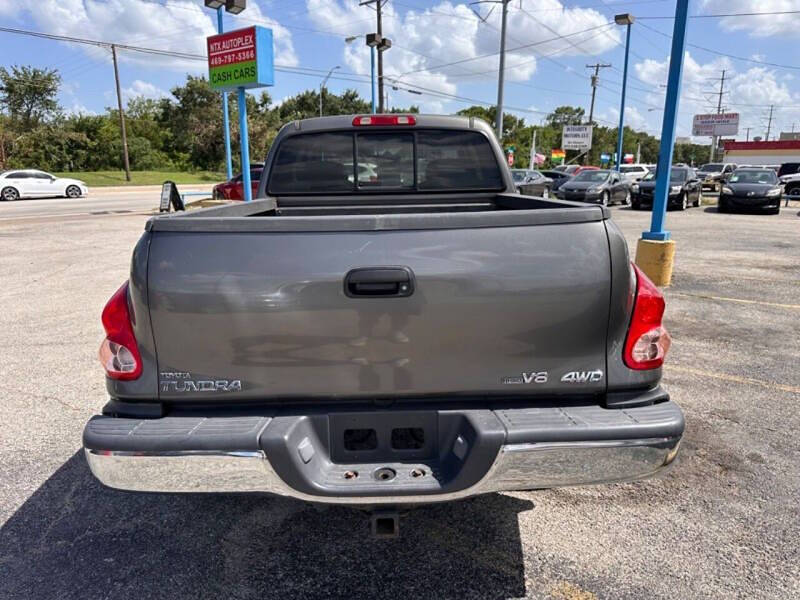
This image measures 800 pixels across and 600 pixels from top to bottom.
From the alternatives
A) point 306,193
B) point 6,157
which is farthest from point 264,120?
point 306,193

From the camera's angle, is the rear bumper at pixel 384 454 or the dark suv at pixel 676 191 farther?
the dark suv at pixel 676 191

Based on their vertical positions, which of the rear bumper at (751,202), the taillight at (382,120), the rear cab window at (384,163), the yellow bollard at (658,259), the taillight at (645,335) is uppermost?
the taillight at (382,120)

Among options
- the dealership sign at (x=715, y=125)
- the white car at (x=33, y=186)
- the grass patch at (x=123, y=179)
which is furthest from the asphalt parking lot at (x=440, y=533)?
the dealership sign at (x=715, y=125)

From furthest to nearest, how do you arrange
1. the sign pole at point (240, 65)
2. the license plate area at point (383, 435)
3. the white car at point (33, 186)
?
the white car at point (33, 186), the sign pole at point (240, 65), the license plate area at point (383, 435)

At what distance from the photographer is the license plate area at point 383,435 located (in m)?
2.20

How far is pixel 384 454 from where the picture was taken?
223cm

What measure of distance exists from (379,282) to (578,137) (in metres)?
56.0

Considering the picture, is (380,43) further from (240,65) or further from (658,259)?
(658,259)

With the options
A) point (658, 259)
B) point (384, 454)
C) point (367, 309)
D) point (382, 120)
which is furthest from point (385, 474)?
point (658, 259)

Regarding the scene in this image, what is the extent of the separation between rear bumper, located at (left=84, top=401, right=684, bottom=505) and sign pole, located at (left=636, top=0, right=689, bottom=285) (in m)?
6.59

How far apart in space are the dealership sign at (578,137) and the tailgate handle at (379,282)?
5551cm

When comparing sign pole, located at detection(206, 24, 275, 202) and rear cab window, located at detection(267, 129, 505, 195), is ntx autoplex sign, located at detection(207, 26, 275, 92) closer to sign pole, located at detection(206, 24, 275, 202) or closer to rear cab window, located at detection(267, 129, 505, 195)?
sign pole, located at detection(206, 24, 275, 202)

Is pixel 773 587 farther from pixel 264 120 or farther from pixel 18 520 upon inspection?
pixel 264 120

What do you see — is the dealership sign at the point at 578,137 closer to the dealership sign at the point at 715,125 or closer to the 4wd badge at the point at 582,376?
the dealership sign at the point at 715,125
